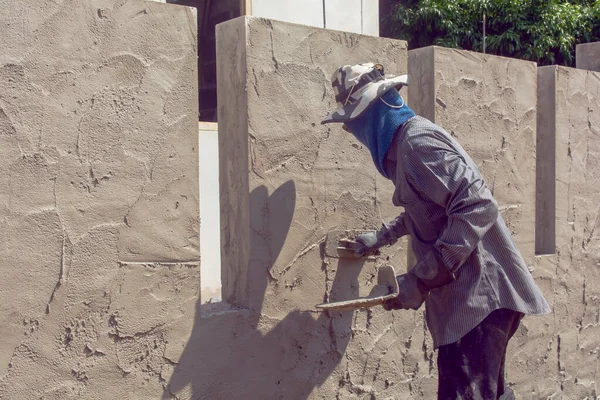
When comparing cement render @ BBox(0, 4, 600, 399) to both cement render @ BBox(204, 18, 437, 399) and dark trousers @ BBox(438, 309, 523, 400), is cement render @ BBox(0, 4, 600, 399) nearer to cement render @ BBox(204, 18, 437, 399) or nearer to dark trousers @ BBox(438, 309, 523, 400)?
cement render @ BBox(204, 18, 437, 399)

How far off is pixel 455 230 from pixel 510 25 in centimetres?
1043

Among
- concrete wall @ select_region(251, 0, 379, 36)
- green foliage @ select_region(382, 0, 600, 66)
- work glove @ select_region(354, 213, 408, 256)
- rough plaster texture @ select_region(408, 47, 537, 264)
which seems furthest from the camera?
green foliage @ select_region(382, 0, 600, 66)

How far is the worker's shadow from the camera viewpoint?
112 inches

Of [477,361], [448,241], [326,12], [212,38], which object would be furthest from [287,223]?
[212,38]

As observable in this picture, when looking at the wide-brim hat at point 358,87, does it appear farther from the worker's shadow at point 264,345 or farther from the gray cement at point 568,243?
Result: the gray cement at point 568,243

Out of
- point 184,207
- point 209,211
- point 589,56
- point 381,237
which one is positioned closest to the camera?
point 184,207

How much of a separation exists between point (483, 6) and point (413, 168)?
10.2 m

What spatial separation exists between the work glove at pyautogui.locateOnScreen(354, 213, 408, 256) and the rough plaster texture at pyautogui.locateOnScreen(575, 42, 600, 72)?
2560 mm

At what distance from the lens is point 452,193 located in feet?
8.45

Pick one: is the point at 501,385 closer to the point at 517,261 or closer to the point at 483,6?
the point at 517,261

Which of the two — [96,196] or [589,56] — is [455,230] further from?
[589,56]

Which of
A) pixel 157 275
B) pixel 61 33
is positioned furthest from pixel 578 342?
pixel 61 33

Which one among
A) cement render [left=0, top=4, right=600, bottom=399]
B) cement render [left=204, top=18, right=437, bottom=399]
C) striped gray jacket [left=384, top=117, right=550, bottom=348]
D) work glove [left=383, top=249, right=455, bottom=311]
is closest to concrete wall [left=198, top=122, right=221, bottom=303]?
cement render [left=0, top=4, right=600, bottom=399]

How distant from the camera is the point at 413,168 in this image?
2.65 metres
